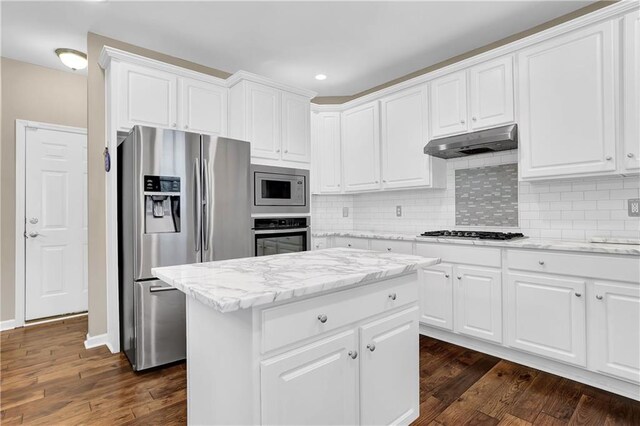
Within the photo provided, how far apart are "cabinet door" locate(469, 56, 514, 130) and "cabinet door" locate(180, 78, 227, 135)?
244 cm

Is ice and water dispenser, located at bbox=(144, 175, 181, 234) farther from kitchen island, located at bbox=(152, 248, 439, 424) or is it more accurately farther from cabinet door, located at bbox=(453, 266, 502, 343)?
cabinet door, located at bbox=(453, 266, 502, 343)

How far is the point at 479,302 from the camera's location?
2.76 m

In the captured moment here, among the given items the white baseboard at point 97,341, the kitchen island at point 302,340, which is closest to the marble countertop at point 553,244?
the kitchen island at point 302,340

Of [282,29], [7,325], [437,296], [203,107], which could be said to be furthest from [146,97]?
[437,296]

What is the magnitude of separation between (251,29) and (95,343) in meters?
3.09

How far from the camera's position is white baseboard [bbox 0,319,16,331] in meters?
3.46

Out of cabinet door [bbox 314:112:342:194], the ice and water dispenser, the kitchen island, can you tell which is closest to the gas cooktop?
the kitchen island

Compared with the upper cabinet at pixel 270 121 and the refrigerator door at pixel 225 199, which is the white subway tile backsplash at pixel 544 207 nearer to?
the upper cabinet at pixel 270 121

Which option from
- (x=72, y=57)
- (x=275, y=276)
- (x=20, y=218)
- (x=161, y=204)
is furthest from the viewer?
(x=20, y=218)

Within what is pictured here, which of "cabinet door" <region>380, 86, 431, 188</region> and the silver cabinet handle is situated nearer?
the silver cabinet handle

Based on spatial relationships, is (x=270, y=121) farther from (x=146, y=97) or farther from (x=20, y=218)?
(x=20, y=218)

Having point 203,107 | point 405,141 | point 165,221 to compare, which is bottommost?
point 165,221

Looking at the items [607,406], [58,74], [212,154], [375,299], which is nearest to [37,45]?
[58,74]

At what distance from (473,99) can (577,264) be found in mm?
1611
